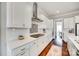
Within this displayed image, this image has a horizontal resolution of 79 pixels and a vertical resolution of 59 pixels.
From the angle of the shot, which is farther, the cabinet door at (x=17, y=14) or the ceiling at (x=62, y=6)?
the ceiling at (x=62, y=6)

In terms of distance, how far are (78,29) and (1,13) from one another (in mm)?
2016

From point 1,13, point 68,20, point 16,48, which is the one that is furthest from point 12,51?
point 68,20

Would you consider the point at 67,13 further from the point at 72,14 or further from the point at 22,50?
the point at 22,50

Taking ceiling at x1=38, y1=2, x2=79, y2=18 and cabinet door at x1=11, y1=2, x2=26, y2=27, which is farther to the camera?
ceiling at x1=38, y1=2, x2=79, y2=18

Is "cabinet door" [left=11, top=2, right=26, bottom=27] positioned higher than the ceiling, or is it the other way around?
the ceiling

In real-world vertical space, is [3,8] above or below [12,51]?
above

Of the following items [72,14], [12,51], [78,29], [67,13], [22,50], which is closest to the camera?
[12,51]

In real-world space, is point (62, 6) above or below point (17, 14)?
above

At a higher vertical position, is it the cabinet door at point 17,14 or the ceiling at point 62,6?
the ceiling at point 62,6

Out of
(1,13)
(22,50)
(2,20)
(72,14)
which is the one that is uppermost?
(72,14)

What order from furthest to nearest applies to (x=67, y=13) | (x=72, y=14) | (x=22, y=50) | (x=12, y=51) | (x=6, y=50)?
(x=67, y=13), (x=72, y=14), (x=22, y=50), (x=6, y=50), (x=12, y=51)

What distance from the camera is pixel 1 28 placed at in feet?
4.75

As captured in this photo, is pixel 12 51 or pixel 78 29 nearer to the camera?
pixel 12 51

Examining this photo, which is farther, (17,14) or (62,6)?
(62,6)
